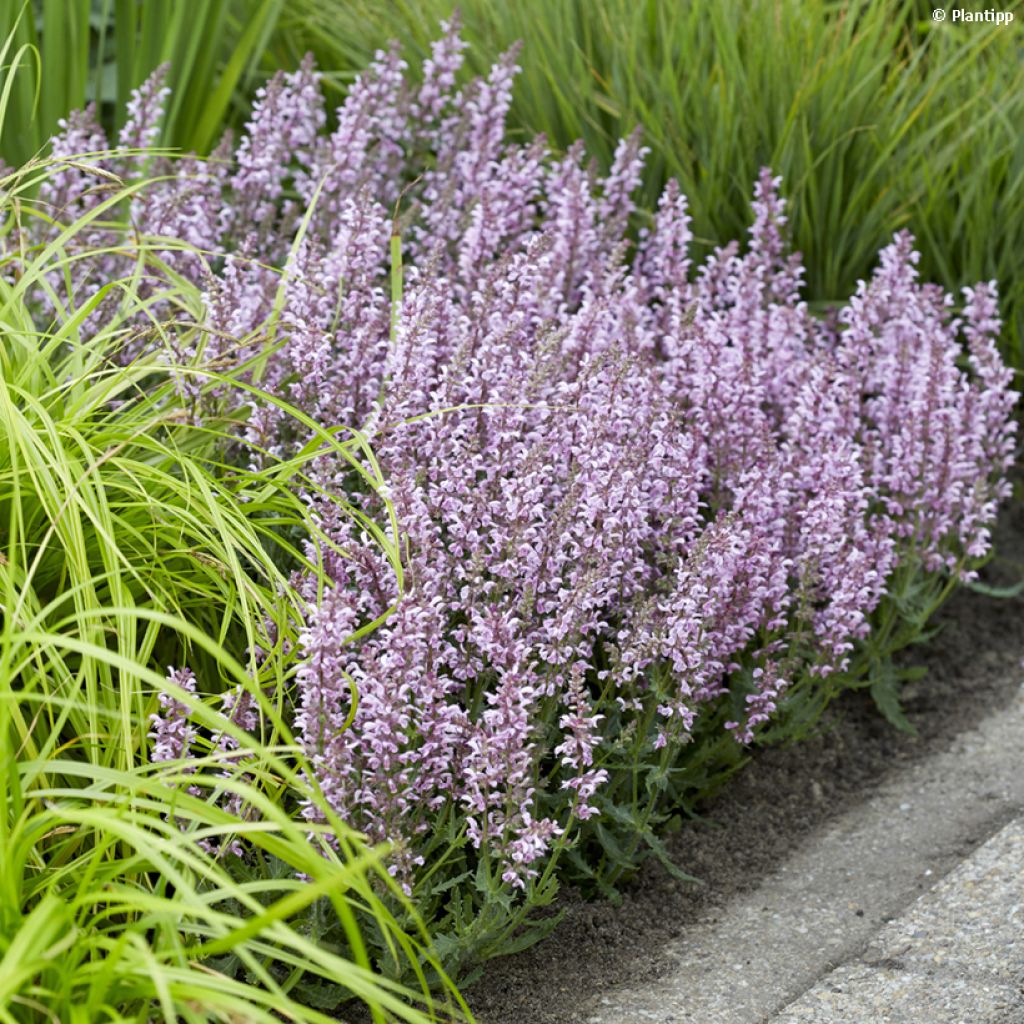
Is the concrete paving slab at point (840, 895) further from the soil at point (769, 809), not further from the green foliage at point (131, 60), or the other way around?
the green foliage at point (131, 60)

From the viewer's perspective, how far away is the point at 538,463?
2.77 metres

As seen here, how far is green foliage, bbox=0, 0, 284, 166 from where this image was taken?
4598 mm

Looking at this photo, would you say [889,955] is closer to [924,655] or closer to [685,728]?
[685,728]

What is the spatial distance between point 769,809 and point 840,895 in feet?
1.18

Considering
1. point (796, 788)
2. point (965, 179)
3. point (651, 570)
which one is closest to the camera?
point (651, 570)


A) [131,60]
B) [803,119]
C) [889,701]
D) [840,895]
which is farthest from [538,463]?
[131,60]

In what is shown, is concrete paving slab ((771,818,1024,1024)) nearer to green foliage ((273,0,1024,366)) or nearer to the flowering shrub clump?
the flowering shrub clump

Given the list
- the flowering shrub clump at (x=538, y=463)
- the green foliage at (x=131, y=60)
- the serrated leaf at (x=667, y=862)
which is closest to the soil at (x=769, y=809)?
the serrated leaf at (x=667, y=862)

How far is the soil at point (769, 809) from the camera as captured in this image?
284 cm

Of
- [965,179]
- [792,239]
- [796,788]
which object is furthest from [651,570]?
[965,179]

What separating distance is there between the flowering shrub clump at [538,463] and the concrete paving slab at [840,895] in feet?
1.07

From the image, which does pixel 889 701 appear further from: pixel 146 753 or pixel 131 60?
pixel 131 60

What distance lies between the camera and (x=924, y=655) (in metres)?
4.22

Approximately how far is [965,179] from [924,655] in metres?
1.48
